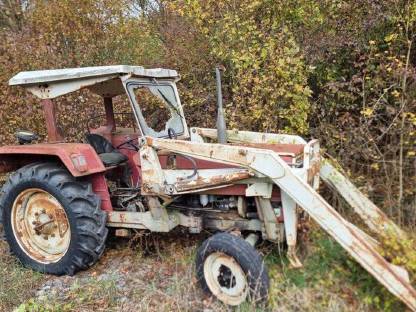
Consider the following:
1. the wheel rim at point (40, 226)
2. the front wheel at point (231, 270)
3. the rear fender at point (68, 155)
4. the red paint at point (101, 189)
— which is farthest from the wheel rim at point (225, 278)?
the wheel rim at point (40, 226)

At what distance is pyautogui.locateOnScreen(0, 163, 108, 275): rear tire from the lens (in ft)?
12.9

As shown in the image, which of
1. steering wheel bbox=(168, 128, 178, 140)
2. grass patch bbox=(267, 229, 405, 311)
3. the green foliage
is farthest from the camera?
the green foliage

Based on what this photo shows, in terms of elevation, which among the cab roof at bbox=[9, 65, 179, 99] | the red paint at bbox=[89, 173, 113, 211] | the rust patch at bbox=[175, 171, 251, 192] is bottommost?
the red paint at bbox=[89, 173, 113, 211]

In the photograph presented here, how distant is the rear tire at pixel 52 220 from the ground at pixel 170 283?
0.49 feet

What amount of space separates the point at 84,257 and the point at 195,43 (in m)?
4.56

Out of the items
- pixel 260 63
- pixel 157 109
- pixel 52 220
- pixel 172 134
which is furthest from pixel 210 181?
pixel 260 63

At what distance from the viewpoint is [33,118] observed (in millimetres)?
7543

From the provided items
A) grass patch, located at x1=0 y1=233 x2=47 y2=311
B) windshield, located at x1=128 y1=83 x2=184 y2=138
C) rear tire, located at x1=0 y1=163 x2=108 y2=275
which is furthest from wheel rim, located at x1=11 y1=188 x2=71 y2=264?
windshield, located at x1=128 y1=83 x2=184 y2=138

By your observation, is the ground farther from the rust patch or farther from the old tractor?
the rust patch

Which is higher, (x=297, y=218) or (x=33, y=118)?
(x=33, y=118)

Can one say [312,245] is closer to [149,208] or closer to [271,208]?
[271,208]

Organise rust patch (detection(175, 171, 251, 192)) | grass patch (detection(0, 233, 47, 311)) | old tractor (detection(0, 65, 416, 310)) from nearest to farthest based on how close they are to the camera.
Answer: old tractor (detection(0, 65, 416, 310)) < rust patch (detection(175, 171, 251, 192)) < grass patch (detection(0, 233, 47, 311))

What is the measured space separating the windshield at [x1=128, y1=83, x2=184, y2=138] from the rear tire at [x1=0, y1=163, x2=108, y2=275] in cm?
81

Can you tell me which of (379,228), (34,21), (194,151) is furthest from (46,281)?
(34,21)
